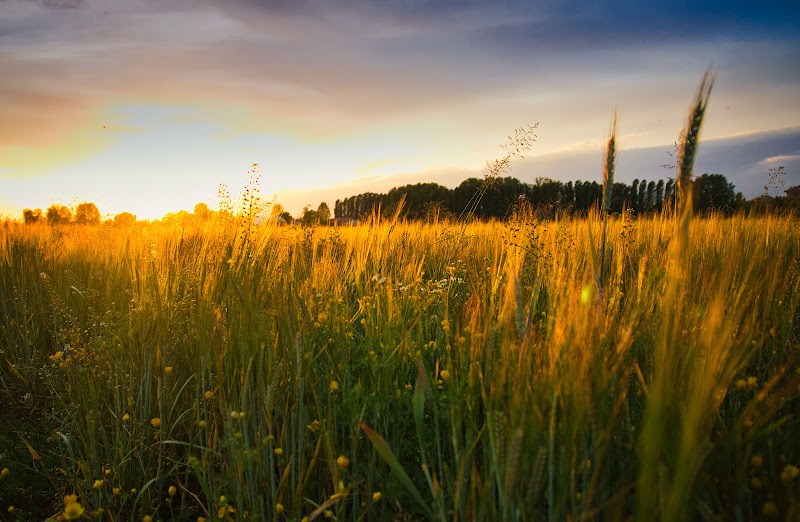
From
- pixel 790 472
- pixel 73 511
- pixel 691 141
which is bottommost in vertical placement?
pixel 73 511

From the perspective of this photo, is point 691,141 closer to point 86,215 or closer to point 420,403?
point 420,403

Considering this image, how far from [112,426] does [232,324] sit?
2.39ft

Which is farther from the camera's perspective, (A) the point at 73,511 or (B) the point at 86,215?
(B) the point at 86,215

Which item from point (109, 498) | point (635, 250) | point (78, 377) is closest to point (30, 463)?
point (78, 377)

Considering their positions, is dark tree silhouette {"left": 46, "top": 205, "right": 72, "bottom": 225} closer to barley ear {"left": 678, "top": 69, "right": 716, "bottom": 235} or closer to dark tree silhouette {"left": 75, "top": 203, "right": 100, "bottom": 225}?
dark tree silhouette {"left": 75, "top": 203, "right": 100, "bottom": 225}

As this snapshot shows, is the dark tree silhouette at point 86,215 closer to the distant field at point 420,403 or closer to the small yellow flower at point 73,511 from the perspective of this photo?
the distant field at point 420,403

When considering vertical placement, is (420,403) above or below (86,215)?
below

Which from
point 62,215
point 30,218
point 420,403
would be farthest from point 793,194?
point 62,215

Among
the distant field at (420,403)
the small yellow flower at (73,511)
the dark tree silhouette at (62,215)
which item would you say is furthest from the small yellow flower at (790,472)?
the dark tree silhouette at (62,215)

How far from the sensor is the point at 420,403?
3.63ft

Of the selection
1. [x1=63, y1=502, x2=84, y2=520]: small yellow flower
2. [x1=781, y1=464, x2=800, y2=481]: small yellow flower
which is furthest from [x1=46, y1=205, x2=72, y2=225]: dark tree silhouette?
Result: [x1=781, y1=464, x2=800, y2=481]: small yellow flower

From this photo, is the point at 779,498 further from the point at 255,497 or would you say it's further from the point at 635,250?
the point at 635,250

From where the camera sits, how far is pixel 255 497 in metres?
1.18

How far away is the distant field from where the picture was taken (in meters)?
0.86
